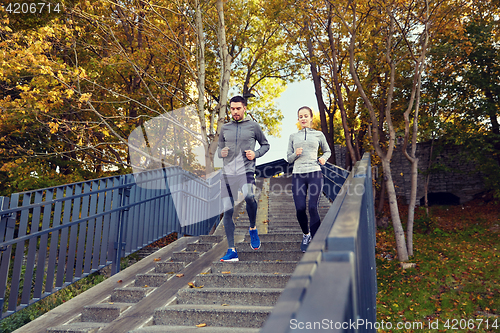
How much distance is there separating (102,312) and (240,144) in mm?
2496

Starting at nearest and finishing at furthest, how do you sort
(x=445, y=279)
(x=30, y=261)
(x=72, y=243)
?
1. (x=30, y=261)
2. (x=72, y=243)
3. (x=445, y=279)

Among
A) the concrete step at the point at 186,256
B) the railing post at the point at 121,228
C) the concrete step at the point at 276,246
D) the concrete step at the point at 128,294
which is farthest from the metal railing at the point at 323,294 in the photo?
the railing post at the point at 121,228

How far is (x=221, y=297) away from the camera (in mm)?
3467

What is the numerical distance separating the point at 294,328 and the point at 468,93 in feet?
74.3

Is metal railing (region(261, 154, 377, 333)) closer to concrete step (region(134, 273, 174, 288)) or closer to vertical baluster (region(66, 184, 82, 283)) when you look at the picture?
concrete step (region(134, 273, 174, 288))

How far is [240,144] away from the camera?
4.43 meters

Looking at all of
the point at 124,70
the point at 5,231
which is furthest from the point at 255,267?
the point at 124,70

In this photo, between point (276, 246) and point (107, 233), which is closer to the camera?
point (276, 246)

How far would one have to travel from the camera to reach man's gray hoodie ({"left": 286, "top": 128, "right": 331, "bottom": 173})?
14.7 feet

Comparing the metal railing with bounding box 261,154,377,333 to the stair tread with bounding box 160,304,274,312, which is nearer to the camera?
the metal railing with bounding box 261,154,377,333

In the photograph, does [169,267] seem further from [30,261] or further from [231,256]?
[30,261]

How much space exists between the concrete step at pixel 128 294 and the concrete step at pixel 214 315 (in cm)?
82

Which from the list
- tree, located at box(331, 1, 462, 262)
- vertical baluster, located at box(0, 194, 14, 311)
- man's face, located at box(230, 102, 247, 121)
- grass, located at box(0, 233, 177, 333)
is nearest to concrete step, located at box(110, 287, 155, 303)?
vertical baluster, located at box(0, 194, 14, 311)

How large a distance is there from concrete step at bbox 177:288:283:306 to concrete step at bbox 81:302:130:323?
66 centimetres
